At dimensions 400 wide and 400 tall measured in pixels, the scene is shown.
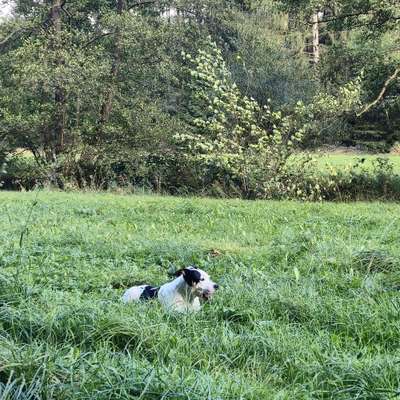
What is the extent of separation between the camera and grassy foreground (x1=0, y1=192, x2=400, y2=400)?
274cm

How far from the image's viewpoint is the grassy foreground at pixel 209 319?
2738 millimetres

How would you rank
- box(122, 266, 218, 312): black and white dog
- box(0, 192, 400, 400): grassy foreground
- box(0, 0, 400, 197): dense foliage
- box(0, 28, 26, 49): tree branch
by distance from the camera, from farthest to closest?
1. box(0, 28, 26, 49): tree branch
2. box(0, 0, 400, 197): dense foliage
3. box(122, 266, 218, 312): black and white dog
4. box(0, 192, 400, 400): grassy foreground

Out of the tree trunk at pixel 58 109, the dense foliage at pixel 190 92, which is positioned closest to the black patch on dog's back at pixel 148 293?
the dense foliage at pixel 190 92

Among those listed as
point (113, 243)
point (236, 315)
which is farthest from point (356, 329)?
point (113, 243)

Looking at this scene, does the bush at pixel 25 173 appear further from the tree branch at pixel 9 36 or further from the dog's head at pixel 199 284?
the dog's head at pixel 199 284

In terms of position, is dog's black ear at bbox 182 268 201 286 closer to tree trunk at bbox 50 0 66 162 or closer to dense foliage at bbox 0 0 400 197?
dense foliage at bbox 0 0 400 197

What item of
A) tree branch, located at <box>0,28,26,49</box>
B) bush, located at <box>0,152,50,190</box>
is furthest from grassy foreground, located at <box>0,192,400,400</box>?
tree branch, located at <box>0,28,26,49</box>

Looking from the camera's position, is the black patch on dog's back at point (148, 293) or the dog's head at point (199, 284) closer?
the black patch on dog's back at point (148, 293)

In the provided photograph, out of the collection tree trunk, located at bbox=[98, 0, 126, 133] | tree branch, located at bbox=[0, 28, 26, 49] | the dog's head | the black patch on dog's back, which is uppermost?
tree branch, located at bbox=[0, 28, 26, 49]

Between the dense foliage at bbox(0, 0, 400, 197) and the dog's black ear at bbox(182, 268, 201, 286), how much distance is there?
969 centimetres

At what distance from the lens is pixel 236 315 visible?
419cm

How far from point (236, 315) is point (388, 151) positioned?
20.3 m

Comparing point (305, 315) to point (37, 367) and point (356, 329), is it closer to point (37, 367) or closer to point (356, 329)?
point (356, 329)

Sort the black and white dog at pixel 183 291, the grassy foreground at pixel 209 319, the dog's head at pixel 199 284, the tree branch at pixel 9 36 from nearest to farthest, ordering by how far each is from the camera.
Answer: the grassy foreground at pixel 209 319 → the black and white dog at pixel 183 291 → the dog's head at pixel 199 284 → the tree branch at pixel 9 36
